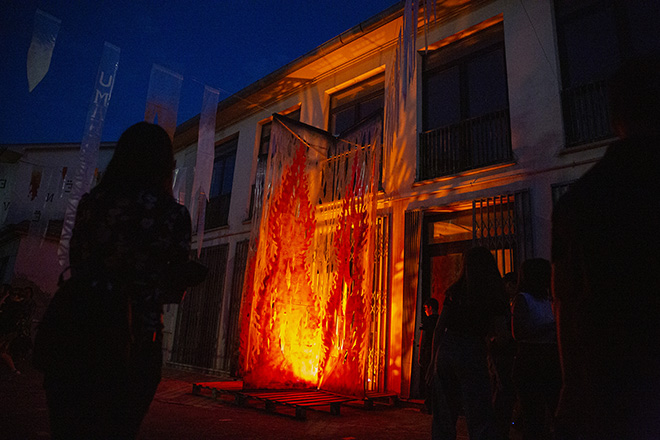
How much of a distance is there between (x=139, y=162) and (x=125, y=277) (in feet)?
1.23

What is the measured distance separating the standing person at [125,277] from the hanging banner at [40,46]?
392 centimetres

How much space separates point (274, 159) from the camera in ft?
19.3

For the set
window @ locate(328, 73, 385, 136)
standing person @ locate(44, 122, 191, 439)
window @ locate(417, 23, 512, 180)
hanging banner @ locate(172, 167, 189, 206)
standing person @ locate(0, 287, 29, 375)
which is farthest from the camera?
hanging banner @ locate(172, 167, 189, 206)

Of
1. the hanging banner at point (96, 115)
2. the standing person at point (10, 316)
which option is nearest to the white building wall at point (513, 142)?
the hanging banner at point (96, 115)

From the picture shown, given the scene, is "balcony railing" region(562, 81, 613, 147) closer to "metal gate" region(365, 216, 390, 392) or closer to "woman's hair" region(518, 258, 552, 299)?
"metal gate" region(365, 216, 390, 392)

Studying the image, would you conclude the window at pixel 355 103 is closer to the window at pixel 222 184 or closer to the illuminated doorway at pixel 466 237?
the illuminated doorway at pixel 466 237

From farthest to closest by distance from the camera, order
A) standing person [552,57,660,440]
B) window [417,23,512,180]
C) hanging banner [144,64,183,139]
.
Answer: window [417,23,512,180] < hanging banner [144,64,183,139] < standing person [552,57,660,440]

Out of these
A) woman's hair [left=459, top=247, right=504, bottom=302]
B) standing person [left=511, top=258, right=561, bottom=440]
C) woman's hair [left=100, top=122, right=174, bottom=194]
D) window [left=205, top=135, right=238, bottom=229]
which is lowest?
standing person [left=511, top=258, right=561, bottom=440]

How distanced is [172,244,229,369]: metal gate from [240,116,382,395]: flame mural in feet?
14.1

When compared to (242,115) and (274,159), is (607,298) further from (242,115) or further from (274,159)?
(242,115)

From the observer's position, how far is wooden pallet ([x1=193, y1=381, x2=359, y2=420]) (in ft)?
15.2

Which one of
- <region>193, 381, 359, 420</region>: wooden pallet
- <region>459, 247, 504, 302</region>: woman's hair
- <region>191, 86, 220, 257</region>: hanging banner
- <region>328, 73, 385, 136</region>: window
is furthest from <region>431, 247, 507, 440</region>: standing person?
<region>328, 73, 385, 136</region>: window

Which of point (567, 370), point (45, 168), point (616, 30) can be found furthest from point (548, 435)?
point (45, 168)

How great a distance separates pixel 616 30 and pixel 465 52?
2.14 m
